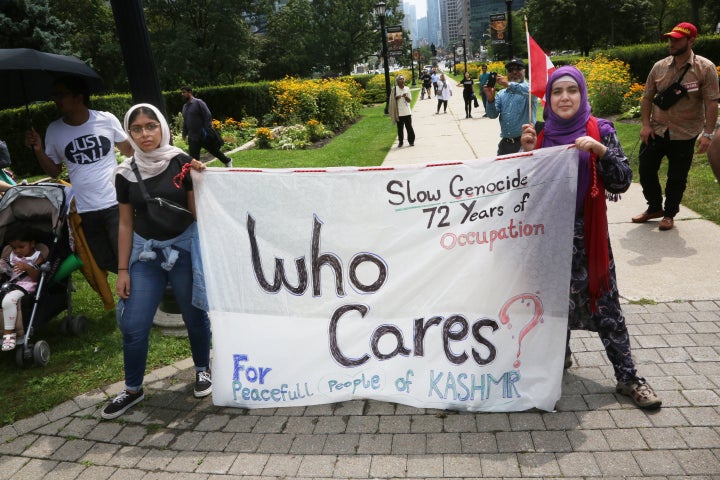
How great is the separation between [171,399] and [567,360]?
2.66 meters

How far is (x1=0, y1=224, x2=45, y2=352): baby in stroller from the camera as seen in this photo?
440cm

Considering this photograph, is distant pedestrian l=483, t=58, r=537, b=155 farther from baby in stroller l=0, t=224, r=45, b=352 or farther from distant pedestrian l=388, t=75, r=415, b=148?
distant pedestrian l=388, t=75, r=415, b=148

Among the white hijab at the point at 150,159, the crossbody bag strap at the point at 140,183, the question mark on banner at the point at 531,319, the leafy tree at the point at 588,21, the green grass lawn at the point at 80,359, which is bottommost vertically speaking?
the green grass lawn at the point at 80,359

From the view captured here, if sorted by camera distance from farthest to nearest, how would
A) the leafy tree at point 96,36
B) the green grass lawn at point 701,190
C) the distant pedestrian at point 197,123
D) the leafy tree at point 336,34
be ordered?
the leafy tree at point 336,34
the leafy tree at point 96,36
the distant pedestrian at point 197,123
the green grass lawn at point 701,190

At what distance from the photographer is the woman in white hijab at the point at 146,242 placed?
11.7ft

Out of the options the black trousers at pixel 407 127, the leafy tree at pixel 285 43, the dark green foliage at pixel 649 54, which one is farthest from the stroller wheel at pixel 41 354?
the leafy tree at pixel 285 43

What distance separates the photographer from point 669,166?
6363 millimetres

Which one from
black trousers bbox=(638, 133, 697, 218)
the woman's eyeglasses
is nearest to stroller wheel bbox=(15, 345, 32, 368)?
the woman's eyeglasses

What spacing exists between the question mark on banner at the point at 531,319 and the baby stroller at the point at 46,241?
3.50m

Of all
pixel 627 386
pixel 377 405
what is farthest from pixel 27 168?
pixel 627 386

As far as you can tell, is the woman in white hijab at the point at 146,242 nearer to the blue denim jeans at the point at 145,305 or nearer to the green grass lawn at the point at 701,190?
the blue denim jeans at the point at 145,305

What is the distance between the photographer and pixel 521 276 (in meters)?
3.37

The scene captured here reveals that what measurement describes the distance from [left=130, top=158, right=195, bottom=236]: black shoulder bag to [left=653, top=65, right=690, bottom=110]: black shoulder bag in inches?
197

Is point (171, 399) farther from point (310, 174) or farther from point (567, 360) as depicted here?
point (567, 360)
